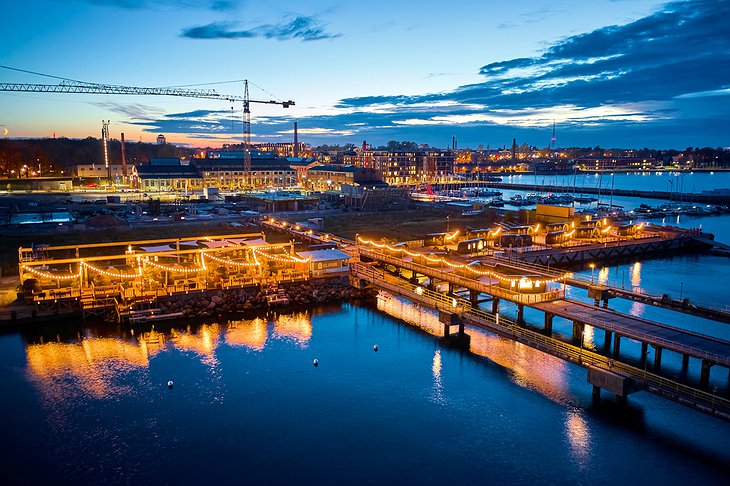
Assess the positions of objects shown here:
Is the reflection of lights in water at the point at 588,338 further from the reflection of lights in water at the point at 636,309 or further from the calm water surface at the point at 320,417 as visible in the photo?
the reflection of lights in water at the point at 636,309

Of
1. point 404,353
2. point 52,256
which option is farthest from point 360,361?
point 52,256

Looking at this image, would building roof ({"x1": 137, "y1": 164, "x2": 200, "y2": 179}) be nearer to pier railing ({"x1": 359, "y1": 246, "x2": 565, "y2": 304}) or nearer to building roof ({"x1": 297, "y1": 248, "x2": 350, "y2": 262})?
pier railing ({"x1": 359, "y1": 246, "x2": 565, "y2": 304})

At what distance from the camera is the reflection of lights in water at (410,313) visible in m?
32.5

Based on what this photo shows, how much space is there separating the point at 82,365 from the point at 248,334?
28.5ft

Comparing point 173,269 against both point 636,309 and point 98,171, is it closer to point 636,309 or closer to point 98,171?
point 636,309

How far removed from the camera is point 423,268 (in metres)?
36.6

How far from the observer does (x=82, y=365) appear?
25953mm

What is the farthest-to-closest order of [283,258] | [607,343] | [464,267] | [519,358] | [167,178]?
[167,178] → [283,258] → [464,267] → [607,343] → [519,358]

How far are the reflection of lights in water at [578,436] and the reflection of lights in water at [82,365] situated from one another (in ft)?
63.2

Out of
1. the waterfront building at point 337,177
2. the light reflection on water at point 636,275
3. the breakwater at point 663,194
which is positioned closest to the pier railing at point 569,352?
the light reflection on water at point 636,275

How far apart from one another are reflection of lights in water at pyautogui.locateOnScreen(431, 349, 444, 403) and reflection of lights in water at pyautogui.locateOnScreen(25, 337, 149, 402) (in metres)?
14.2

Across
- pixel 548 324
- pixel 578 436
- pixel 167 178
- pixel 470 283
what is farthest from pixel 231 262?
pixel 167 178

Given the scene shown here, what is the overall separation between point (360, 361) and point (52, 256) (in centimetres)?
3235

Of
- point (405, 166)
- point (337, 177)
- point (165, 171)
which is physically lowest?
point (337, 177)
